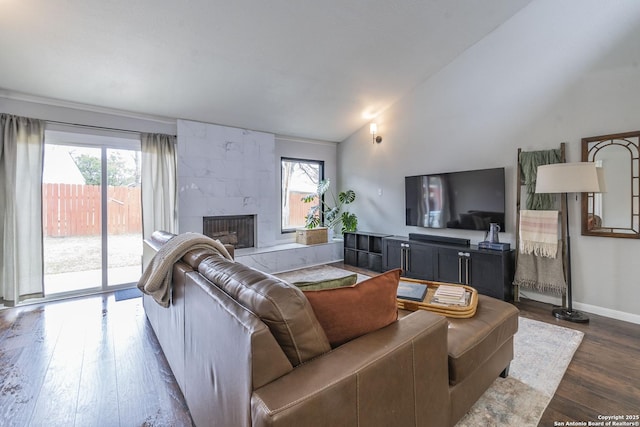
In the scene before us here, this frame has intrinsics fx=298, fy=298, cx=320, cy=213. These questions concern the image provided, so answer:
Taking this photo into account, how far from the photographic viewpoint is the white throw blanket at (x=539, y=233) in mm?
3156

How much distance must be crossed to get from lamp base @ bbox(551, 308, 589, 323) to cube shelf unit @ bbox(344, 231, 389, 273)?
7.60ft

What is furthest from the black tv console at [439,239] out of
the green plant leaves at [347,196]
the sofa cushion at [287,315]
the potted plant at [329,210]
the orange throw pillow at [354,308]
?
the sofa cushion at [287,315]

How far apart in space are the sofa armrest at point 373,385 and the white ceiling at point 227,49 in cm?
298

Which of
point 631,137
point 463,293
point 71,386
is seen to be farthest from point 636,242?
point 71,386

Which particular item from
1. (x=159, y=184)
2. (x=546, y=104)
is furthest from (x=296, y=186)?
(x=546, y=104)

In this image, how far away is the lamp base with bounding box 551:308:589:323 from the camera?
2852 mm

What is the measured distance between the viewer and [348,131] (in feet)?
18.8

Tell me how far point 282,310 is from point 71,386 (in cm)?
191

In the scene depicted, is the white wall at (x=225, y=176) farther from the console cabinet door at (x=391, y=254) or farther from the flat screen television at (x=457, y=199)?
the flat screen television at (x=457, y=199)

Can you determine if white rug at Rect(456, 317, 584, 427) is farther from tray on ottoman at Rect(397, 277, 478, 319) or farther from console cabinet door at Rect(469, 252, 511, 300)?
console cabinet door at Rect(469, 252, 511, 300)

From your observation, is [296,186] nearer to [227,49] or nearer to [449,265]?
[227,49]

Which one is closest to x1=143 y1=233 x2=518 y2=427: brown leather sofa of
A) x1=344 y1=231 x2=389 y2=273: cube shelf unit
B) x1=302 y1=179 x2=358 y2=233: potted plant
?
x1=344 y1=231 x2=389 y2=273: cube shelf unit

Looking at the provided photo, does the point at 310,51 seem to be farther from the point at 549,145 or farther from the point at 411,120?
the point at 549,145

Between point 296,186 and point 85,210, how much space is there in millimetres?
3263
